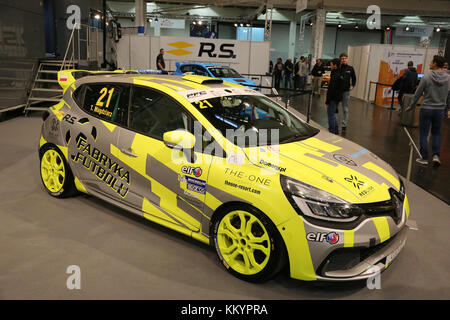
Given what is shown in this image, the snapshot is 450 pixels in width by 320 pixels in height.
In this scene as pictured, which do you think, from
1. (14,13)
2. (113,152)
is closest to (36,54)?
(14,13)

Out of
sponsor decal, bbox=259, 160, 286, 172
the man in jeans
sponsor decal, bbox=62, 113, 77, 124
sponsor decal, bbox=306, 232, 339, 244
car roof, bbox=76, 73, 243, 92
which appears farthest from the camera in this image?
the man in jeans

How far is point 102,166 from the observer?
3750mm

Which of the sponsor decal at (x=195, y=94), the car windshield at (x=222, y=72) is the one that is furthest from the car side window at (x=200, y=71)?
the sponsor decal at (x=195, y=94)

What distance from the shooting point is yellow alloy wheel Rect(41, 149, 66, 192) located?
4.26 m

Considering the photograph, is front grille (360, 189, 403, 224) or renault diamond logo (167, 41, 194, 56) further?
renault diamond logo (167, 41, 194, 56)

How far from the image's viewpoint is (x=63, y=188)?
4285mm

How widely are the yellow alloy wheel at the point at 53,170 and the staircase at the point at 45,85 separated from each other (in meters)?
6.22

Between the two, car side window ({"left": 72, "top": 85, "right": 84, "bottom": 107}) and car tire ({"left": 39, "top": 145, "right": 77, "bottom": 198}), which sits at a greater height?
car side window ({"left": 72, "top": 85, "right": 84, "bottom": 107})

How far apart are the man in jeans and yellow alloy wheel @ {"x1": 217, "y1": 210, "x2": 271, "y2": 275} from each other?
427 centimetres

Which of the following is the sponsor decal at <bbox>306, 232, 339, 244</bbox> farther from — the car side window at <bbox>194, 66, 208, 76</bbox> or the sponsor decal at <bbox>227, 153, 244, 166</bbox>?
the car side window at <bbox>194, 66, 208, 76</bbox>

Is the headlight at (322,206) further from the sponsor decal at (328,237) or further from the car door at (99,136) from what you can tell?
the car door at (99,136)

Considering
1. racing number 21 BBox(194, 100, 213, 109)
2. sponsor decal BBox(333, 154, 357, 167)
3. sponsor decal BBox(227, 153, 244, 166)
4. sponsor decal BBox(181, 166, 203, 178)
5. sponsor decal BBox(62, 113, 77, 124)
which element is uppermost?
racing number 21 BBox(194, 100, 213, 109)

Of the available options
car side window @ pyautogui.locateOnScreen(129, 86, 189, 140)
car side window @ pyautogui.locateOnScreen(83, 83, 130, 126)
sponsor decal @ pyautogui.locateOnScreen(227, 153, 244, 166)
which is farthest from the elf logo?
sponsor decal @ pyautogui.locateOnScreen(227, 153, 244, 166)

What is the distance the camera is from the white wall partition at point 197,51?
58.9 feet
